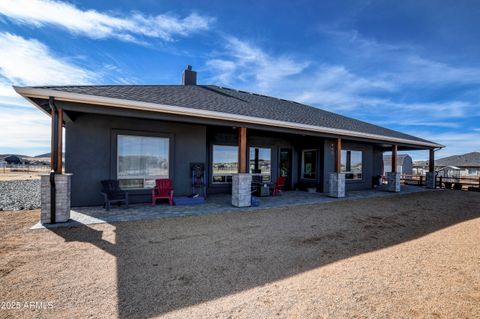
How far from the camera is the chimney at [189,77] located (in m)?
12.1

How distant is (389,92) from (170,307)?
84.5 ft

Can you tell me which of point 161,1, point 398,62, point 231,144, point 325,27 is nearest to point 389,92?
point 398,62

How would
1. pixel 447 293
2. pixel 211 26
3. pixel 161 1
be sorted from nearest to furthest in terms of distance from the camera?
pixel 447 293, pixel 161 1, pixel 211 26

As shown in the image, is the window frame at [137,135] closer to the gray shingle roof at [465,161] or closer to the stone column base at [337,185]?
the stone column base at [337,185]

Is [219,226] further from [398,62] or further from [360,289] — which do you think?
[398,62]

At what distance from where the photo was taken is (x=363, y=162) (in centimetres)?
1380

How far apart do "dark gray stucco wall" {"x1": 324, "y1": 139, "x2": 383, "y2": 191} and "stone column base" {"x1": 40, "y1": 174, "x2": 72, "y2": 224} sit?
35.7 feet

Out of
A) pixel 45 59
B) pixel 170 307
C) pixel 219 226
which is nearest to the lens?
pixel 170 307

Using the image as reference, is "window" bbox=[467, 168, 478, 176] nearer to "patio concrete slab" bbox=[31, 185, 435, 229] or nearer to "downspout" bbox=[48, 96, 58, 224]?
"patio concrete slab" bbox=[31, 185, 435, 229]

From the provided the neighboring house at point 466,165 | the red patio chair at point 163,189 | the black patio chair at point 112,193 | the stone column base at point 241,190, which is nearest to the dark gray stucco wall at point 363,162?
the stone column base at point 241,190

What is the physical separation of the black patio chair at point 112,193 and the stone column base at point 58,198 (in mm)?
1185

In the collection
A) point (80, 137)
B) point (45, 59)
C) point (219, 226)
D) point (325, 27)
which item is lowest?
point (219, 226)

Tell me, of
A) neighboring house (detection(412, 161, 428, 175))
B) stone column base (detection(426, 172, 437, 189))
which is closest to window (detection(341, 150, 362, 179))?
stone column base (detection(426, 172, 437, 189))

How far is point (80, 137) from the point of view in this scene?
7.23 metres
